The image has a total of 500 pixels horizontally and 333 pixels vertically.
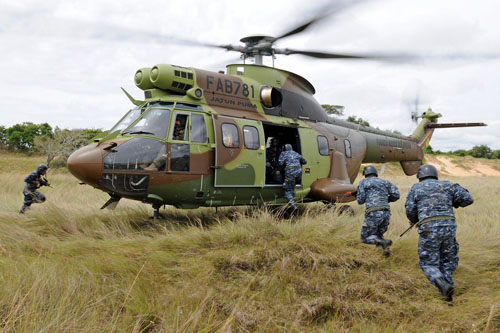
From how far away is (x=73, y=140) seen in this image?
27.8 meters

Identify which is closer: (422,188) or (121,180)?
(422,188)

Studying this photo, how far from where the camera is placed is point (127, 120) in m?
6.71

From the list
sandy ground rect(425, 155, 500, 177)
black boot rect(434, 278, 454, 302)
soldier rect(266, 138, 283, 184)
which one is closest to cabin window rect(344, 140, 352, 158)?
soldier rect(266, 138, 283, 184)

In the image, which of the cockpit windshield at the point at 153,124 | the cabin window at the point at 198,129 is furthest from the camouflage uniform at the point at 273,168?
the cockpit windshield at the point at 153,124

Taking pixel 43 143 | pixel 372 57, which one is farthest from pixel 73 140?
pixel 372 57

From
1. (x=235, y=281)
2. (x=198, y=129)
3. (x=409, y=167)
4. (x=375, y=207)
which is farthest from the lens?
(x=409, y=167)

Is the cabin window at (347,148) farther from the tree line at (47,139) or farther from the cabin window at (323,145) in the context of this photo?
the tree line at (47,139)

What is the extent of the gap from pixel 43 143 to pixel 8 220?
1009 inches

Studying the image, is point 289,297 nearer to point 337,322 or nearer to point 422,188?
point 337,322

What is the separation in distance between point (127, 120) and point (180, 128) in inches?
41.6

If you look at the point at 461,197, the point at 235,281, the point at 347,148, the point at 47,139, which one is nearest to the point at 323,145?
the point at 347,148

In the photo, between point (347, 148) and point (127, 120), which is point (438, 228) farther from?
point (347, 148)

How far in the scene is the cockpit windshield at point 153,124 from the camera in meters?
6.22

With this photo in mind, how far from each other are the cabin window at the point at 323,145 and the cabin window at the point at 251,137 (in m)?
2.11
